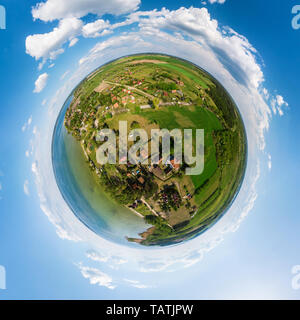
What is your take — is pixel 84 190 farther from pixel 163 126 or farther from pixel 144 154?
pixel 163 126

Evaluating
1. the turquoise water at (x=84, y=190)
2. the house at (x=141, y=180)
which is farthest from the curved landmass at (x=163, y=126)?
the turquoise water at (x=84, y=190)

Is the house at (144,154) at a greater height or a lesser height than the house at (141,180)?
greater

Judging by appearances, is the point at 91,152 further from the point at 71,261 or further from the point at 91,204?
the point at 71,261

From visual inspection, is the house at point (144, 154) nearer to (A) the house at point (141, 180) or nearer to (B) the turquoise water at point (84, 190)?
(A) the house at point (141, 180)

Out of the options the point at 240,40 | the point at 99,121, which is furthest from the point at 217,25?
the point at 99,121

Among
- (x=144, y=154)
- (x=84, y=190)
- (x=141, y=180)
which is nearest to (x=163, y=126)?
(x=144, y=154)

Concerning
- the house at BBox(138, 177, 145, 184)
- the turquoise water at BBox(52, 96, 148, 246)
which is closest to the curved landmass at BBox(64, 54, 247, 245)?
the house at BBox(138, 177, 145, 184)

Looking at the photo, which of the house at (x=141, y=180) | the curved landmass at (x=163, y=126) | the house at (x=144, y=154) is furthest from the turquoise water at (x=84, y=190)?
the house at (x=144, y=154)
